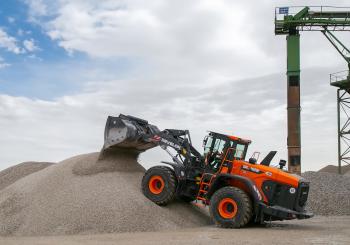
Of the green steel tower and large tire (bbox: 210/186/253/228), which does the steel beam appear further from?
large tire (bbox: 210/186/253/228)

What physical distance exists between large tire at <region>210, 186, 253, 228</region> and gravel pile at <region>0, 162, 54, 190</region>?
Answer: 939 cm

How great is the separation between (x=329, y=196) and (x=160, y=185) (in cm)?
904

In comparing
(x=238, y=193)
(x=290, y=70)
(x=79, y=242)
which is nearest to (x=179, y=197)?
(x=238, y=193)

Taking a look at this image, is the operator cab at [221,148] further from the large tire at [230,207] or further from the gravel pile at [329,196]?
the gravel pile at [329,196]

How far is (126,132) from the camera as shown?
1445 cm

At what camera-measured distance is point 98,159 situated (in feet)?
50.0

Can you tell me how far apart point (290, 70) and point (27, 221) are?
20.6m

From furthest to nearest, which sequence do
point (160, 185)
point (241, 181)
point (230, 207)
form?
point (160, 185) → point (241, 181) → point (230, 207)

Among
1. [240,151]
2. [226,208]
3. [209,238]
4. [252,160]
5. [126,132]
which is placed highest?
[126,132]

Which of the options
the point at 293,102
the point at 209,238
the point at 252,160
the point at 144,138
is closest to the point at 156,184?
the point at 144,138

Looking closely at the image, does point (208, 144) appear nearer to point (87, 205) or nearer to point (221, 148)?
point (221, 148)

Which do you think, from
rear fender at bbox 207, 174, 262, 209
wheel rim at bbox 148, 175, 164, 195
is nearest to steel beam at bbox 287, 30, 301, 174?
rear fender at bbox 207, 174, 262, 209

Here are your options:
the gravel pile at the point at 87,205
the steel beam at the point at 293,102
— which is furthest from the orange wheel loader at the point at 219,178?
the steel beam at the point at 293,102

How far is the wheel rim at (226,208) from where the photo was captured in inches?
509
